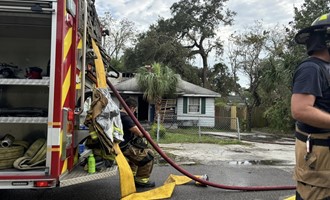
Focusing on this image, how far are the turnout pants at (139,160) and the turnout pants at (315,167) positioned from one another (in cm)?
351

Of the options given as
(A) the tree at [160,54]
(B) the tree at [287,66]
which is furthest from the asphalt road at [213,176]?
(A) the tree at [160,54]

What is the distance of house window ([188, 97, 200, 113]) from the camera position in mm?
24156

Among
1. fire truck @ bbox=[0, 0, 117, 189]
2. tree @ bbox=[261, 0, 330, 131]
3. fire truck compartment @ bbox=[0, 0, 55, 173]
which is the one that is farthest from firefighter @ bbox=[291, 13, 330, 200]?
tree @ bbox=[261, 0, 330, 131]

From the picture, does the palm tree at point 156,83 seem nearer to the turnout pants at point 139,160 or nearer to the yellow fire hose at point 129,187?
the turnout pants at point 139,160

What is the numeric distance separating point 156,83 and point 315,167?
1925cm

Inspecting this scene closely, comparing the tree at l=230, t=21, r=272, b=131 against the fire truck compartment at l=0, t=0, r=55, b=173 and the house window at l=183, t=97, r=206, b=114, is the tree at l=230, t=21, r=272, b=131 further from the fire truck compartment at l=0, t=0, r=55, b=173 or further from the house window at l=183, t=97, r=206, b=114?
the fire truck compartment at l=0, t=0, r=55, b=173

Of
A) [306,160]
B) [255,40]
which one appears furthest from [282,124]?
[306,160]

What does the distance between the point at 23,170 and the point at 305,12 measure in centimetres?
2112

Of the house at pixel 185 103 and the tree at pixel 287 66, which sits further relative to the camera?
the house at pixel 185 103

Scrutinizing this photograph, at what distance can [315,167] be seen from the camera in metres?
2.31

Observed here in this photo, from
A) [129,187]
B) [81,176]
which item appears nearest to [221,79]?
[129,187]

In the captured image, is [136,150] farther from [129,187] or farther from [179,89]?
[179,89]

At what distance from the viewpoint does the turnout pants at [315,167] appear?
7.48 feet

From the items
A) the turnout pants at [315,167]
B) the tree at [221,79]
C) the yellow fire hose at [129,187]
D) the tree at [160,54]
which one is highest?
the tree at [160,54]
